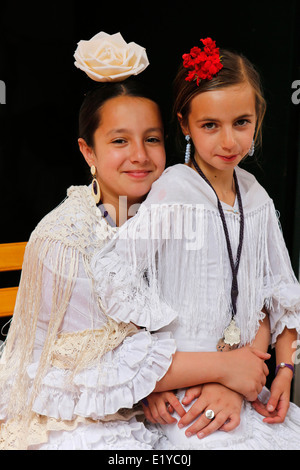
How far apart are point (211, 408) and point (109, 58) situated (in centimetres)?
93

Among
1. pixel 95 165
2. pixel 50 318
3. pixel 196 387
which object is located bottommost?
pixel 196 387

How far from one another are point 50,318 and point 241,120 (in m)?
0.69

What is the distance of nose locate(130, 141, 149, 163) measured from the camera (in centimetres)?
144

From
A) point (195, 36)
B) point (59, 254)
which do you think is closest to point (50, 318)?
point (59, 254)

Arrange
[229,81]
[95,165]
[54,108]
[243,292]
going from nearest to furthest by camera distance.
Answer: [229,81], [243,292], [95,165], [54,108]

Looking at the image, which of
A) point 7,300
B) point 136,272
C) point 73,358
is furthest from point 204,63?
point 7,300

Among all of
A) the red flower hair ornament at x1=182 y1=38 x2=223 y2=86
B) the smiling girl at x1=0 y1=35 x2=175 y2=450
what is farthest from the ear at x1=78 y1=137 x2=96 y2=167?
the red flower hair ornament at x1=182 y1=38 x2=223 y2=86

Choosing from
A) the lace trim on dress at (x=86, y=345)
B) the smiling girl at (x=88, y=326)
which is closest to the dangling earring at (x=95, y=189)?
the smiling girl at (x=88, y=326)

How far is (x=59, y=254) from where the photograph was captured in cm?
138

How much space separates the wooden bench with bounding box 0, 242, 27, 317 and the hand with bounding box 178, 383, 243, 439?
72cm

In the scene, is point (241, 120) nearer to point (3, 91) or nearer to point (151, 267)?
point (151, 267)

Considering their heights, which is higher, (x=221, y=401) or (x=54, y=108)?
(x=54, y=108)

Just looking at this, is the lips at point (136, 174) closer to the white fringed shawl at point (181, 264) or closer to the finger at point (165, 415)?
the white fringed shawl at point (181, 264)

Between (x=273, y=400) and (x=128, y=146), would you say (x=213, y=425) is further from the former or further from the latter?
(x=128, y=146)
